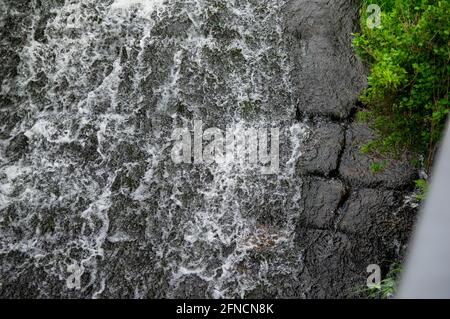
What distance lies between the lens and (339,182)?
5.25 m

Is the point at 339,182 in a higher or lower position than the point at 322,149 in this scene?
lower

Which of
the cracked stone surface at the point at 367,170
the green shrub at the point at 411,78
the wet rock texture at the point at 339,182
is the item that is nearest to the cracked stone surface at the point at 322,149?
the wet rock texture at the point at 339,182

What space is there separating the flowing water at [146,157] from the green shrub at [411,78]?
1099mm

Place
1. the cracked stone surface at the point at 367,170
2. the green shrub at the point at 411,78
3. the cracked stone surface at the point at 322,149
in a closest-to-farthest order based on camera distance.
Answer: the green shrub at the point at 411,78 < the cracked stone surface at the point at 367,170 < the cracked stone surface at the point at 322,149

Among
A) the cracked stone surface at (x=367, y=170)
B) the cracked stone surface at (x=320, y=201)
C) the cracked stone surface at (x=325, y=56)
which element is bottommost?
the cracked stone surface at (x=320, y=201)

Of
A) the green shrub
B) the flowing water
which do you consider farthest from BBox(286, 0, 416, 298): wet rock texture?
the green shrub

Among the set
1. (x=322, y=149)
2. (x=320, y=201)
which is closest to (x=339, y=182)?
(x=320, y=201)

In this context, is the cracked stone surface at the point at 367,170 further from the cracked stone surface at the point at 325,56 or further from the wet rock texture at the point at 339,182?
the cracked stone surface at the point at 325,56

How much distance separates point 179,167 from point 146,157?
0.42m

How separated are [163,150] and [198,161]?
0.46 meters

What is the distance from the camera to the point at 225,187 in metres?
5.30

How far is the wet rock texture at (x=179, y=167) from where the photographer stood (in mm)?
4801

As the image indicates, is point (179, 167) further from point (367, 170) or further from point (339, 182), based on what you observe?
point (367, 170)

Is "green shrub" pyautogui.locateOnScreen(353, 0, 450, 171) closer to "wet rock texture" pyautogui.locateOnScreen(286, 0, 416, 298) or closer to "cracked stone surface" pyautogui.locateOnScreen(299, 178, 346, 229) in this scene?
"wet rock texture" pyautogui.locateOnScreen(286, 0, 416, 298)
